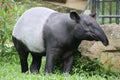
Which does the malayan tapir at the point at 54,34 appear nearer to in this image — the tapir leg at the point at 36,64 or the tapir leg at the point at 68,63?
the tapir leg at the point at 68,63

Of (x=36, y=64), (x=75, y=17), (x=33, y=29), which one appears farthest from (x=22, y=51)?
(x=75, y=17)

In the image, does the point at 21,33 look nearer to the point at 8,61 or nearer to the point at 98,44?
the point at 98,44

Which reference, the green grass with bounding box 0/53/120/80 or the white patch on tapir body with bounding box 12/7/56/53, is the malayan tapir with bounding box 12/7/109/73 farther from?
the green grass with bounding box 0/53/120/80

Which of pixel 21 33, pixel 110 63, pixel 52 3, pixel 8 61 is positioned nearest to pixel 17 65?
pixel 8 61

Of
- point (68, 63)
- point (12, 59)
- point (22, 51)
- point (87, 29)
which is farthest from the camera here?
point (12, 59)

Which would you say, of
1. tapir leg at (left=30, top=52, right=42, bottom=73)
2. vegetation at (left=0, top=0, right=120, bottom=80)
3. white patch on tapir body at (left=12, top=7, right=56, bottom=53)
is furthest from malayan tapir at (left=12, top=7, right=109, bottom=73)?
vegetation at (left=0, top=0, right=120, bottom=80)

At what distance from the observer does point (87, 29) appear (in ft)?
20.1

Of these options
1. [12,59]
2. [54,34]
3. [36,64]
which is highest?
[54,34]

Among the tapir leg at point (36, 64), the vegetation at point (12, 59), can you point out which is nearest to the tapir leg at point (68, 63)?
the vegetation at point (12, 59)

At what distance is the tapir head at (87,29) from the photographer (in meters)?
6.05

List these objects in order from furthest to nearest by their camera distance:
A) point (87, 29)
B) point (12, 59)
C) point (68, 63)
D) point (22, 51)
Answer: point (12, 59) → point (22, 51) → point (68, 63) → point (87, 29)

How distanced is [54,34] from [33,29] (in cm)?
45

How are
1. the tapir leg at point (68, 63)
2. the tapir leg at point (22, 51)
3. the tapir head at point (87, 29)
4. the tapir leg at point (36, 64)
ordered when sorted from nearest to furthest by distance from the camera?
the tapir head at point (87, 29)
the tapir leg at point (68, 63)
the tapir leg at point (22, 51)
the tapir leg at point (36, 64)

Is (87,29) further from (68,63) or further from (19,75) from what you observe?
(19,75)
